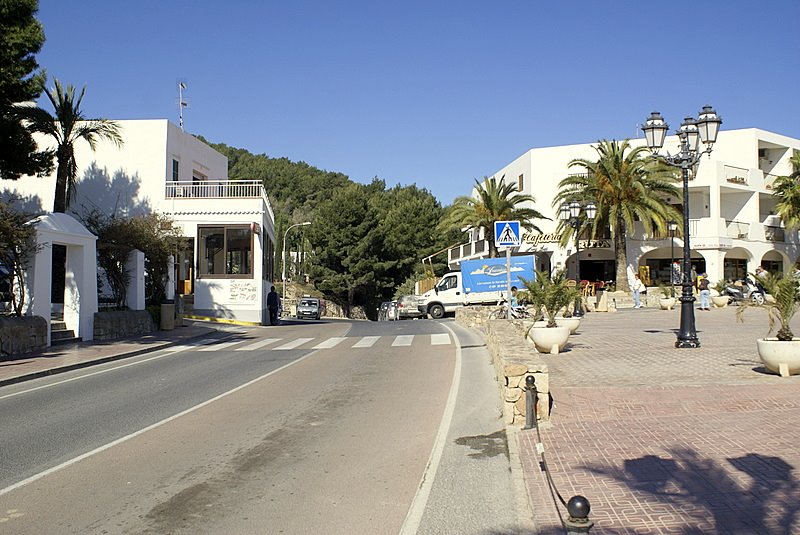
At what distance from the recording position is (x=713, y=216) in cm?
4328

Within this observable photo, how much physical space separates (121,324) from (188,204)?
45.0 ft

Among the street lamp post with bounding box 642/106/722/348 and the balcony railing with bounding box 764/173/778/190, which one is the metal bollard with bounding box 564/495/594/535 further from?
the balcony railing with bounding box 764/173/778/190

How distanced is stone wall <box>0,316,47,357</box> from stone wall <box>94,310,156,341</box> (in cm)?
295

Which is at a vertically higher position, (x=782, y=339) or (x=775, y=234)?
(x=775, y=234)

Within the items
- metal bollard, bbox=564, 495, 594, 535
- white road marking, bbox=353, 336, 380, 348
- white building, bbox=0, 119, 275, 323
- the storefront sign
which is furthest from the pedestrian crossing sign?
the storefront sign

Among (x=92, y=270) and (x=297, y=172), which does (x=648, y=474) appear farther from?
(x=297, y=172)

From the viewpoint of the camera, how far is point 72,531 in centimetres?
524

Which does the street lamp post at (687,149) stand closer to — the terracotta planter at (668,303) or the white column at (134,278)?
the terracotta planter at (668,303)

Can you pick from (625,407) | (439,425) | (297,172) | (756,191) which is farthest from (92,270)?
(297,172)

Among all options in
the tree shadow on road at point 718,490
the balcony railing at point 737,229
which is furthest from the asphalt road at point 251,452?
the balcony railing at point 737,229

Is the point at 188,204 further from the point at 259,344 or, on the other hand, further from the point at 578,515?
the point at 578,515

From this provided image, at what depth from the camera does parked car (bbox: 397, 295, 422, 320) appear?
3791cm

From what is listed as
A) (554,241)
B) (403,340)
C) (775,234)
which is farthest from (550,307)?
(775,234)

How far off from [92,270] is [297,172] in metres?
66.0
